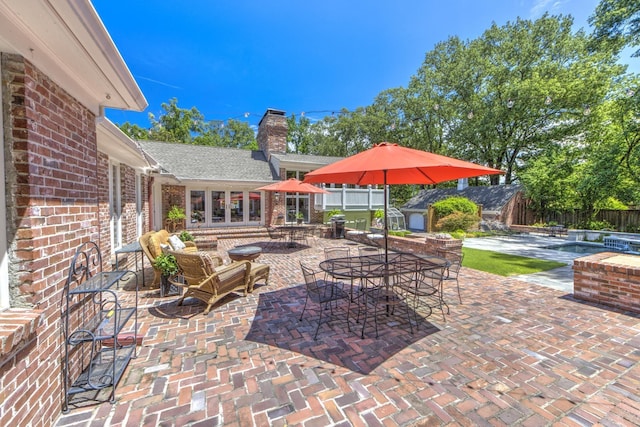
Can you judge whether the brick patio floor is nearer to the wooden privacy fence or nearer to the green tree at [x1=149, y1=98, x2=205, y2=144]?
the wooden privacy fence

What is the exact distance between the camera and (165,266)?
4.92 metres

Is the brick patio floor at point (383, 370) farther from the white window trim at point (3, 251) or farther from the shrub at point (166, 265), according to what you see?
the white window trim at point (3, 251)

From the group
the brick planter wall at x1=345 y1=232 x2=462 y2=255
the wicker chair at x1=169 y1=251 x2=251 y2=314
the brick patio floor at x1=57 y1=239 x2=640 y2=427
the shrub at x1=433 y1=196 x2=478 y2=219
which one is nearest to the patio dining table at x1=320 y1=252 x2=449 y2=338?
the brick patio floor at x1=57 y1=239 x2=640 y2=427

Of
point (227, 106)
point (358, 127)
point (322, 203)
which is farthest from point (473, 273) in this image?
→ point (358, 127)

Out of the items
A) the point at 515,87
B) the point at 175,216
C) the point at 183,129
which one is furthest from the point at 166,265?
the point at 183,129

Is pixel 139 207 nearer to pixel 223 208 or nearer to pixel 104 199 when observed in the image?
pixel 104 199

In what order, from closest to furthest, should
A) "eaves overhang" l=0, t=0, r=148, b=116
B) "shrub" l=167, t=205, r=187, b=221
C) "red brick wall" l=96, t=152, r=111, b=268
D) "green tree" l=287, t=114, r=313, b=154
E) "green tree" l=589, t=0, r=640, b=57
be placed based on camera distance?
1. "eaves overhang" l=0, t=0, r=148, b=116
2. "red brick wall" l=96, t=152, r=111, b=268
3. "green tree" l=589, t=0, r=640, b=57
4. "shrub" l=167, t=205, r=187, b=221
5. "green tree" l=287, t=114, r=313, b=154

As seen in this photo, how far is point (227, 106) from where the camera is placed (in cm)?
2186

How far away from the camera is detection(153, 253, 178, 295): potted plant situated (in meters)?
4.92

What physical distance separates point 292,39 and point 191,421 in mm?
14482

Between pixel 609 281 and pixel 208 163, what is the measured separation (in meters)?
15.6

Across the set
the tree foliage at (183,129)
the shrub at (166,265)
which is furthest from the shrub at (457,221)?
the tree foliage at (183,129)

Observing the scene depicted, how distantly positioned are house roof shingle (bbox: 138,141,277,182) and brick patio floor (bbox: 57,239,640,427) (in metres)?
10.1

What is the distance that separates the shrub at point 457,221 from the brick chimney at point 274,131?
1066cm
